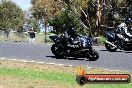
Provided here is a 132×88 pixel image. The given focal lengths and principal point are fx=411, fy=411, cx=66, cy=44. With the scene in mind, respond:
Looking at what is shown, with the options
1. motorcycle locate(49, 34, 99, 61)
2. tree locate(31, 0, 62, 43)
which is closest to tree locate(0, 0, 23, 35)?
tree locate(31, 0, 62, 43)

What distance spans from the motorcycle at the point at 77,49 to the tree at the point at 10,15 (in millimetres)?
57262

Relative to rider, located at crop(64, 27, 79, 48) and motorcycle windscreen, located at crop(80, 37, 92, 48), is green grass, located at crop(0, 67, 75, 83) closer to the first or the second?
motorcycle windscreen, located at crop(80, 37, 92, 48)

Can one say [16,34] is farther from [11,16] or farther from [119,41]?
[11,16]

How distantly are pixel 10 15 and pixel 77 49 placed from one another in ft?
228

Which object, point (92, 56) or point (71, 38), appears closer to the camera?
point (92, 56)

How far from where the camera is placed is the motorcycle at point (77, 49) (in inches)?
730

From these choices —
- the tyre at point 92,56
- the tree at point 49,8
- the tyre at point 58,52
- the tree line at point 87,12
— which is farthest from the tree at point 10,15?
the tyre at point 92,56

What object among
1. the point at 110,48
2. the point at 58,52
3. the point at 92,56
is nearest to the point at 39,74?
the point at 92,56

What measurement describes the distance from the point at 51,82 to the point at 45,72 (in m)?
2.16

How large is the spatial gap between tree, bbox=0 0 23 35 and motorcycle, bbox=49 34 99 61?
57.3m

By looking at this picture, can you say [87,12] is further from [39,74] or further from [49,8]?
[39,74]

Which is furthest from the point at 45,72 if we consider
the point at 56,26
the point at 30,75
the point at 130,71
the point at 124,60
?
the point at 56,26

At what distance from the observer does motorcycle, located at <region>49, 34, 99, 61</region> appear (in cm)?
1855

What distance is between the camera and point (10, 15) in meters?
87.0
